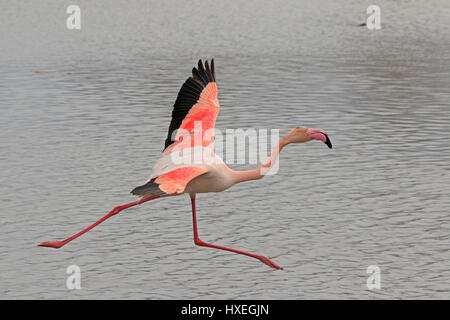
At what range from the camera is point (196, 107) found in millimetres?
10344

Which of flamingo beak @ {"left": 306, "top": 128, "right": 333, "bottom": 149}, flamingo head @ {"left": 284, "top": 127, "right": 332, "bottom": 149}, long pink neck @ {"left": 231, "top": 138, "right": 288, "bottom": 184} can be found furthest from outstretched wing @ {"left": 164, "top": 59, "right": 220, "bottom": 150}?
flamingo beak @ {"left": 306, "top": 128, "right": 333, "bottom": 149}

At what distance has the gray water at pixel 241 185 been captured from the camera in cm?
985

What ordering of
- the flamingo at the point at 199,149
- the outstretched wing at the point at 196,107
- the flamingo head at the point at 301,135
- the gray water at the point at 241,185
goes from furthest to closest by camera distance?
the outstretched wing at the point at 196,107
the gray water at the point at 241,185
the flamingo head at the point at 301,135
the flamingo at the point at 199,149

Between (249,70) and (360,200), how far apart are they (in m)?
17.8

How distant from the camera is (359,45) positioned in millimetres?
39719

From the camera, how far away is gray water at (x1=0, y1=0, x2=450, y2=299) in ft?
32.3

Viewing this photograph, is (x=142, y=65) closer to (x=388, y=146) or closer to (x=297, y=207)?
(x=388, y=146)

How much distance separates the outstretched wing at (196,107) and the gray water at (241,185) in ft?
4.92

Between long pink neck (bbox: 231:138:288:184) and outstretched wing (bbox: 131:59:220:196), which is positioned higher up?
outstretched wing (bbox: 131:59:220:196)

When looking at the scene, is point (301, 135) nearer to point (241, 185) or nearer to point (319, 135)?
point (319, 135)

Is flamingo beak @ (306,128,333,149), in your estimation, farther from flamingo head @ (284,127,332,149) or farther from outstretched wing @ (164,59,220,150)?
outstretched wing @ (164,59,220,150)

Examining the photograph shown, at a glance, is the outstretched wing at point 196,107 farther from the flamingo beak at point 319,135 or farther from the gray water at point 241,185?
the gray water at point 241,185

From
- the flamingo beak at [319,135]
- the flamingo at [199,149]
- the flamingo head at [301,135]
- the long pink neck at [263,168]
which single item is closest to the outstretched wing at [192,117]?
the flamingo at [199,149]

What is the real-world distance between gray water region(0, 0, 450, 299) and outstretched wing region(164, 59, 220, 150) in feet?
4.92
